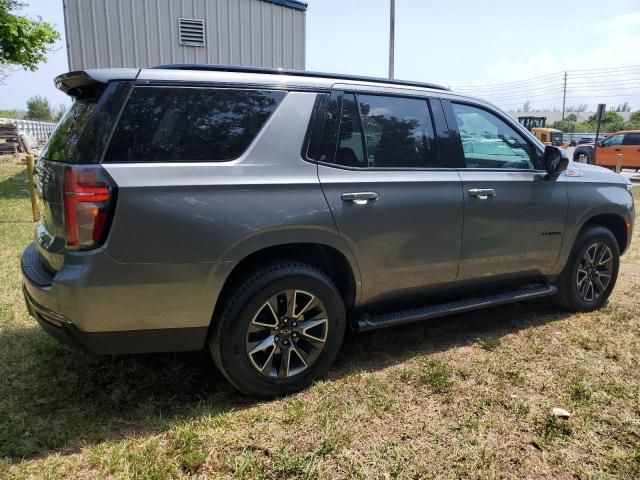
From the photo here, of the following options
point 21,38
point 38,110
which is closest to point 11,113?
point 38,110

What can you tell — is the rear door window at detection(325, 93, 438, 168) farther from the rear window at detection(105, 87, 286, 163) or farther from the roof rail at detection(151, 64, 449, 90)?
the rear window at detection(105, 87, 286, 163)

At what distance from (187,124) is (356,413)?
180 centimetres

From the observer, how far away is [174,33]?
37.0 feet

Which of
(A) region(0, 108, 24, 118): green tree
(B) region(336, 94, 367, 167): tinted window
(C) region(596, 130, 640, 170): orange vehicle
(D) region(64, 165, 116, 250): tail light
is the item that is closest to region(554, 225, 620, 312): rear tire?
(B) region(336, 94, 367, 167): tinted window

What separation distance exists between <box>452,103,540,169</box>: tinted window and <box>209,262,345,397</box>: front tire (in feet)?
5.03

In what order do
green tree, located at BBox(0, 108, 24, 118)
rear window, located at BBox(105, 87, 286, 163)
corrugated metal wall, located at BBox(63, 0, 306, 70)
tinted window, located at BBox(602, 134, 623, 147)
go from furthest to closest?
1. green tree, located at BBox(0, 108, 24, 118)
2. tinted window, located at BBox(602, 134, 623, 147)
3. corrugated metal wall, located at BBox(63, 0, 306, 70)
4. rear window, located at BBox(105, 87, 286, 163)

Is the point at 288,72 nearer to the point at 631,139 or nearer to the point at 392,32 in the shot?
the point at 392,32

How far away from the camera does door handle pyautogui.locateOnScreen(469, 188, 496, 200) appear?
139 inches

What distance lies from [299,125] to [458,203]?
1265 millimetres

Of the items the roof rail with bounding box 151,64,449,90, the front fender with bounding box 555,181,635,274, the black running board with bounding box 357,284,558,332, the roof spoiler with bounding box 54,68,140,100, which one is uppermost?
the roof rail with bounding box 151,64,449,90

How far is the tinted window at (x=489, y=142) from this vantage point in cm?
367

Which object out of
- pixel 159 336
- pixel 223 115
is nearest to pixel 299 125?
pixel 223 115

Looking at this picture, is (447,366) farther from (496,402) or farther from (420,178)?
(420,178)

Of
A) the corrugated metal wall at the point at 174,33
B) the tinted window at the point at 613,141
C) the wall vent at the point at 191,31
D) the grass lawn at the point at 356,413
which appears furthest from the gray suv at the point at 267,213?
the tinted window at the point at 613,141
